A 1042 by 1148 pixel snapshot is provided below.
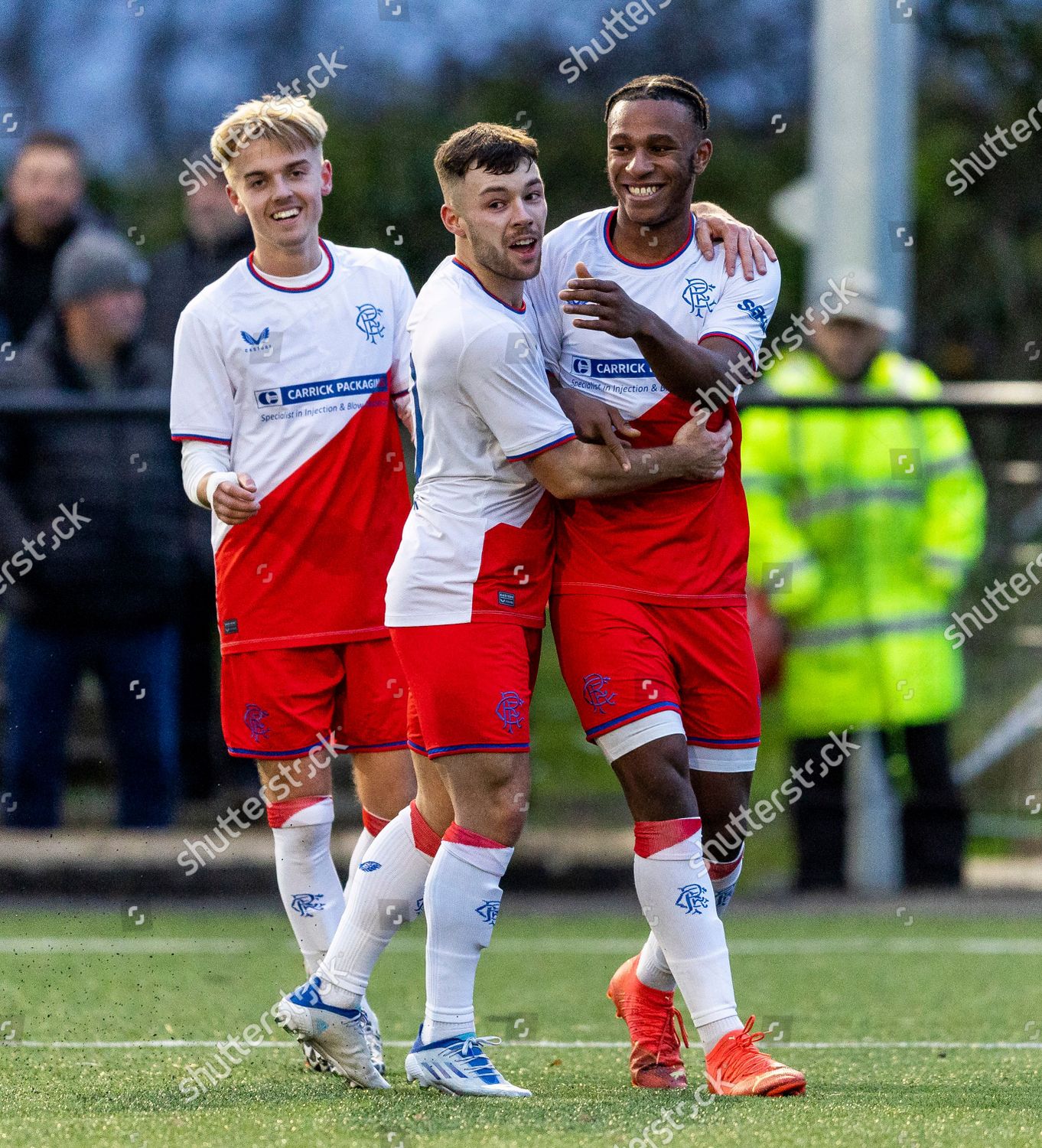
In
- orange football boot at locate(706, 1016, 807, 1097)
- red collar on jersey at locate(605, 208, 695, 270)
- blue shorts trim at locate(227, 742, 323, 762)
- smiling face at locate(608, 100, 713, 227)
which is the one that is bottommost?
orange football boot at locate(706, 1016, 807, 1097)

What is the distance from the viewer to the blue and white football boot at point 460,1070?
4.62 m

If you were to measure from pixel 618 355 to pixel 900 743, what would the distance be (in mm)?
4213

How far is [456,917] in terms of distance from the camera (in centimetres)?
466

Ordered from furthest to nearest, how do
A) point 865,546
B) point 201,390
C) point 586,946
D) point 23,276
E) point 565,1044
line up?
point 23,276, point 865,546, point 586,946, point 565,1044, point 201,390

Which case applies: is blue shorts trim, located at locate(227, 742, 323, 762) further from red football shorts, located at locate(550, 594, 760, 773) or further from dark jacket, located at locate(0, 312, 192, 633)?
dark jacket, located at locate(0, 312, 192, 633)

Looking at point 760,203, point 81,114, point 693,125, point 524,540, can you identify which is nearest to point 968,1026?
point 524,540

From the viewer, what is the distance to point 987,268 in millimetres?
14938

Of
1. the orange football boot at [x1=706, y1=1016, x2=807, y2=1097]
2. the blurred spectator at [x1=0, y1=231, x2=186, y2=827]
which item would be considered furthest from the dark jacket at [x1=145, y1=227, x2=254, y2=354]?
the orange football boot at [x1=706, y1=1016, x2=807, y2=1097]

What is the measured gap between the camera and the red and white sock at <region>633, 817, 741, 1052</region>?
4668 millimetres

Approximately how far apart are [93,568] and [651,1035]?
412 cm

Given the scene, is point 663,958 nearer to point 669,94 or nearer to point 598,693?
point 598,693

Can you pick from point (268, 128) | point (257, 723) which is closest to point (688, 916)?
point (257, 723)

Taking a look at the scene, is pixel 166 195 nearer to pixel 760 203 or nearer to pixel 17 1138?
pixel 760 203

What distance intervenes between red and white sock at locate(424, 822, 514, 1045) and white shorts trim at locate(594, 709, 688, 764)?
331 millimetres
